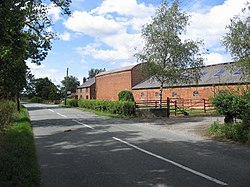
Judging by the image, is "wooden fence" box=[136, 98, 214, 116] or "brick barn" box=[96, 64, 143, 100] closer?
"wooden fence" box=[136, 98, 214, 116]

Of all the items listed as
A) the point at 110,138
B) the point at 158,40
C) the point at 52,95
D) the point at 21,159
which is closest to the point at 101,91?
the point at 52,95

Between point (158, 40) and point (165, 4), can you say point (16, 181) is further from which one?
point (165, 4)

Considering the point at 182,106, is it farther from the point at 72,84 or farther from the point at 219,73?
the point at 72,84

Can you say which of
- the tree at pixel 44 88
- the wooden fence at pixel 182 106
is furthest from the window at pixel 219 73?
the tree at pixel 44 88

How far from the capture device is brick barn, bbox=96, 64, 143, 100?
59469 millimetres

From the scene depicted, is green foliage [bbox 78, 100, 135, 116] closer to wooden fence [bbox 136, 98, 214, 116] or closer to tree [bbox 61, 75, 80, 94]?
wooden fence [bbox 136, 98, 214, 116]

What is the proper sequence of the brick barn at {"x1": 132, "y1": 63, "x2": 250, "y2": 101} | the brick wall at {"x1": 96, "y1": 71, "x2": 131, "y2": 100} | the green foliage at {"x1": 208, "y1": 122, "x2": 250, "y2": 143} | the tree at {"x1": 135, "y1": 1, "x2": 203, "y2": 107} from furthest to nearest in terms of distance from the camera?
the brick wall at {"x1": 96, "y1": 71, "x2": 131, "y2": 100} < the brick barn at {"x1": 132, "y1": 63, "x2": 250, "y2": 101} < the tree at {"x1": 135, "y1": 1, "x2": 203, "y2": 107} < the green foliage at {"x1": 208, "y1": 122, "x2": 250, "y2": 143}

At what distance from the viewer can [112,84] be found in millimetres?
68125

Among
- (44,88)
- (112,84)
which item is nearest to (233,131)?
(112,84)

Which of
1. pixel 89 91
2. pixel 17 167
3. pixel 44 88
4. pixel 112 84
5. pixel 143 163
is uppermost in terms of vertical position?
pixel 44 88

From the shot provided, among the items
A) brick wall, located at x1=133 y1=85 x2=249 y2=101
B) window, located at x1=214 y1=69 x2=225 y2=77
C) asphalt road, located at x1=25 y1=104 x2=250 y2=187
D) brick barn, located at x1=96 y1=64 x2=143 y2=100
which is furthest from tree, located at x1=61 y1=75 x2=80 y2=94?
asphalt road, located at x1=25 y1=104 x2=250 y2=187

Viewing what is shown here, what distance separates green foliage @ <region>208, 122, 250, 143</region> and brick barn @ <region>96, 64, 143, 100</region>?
3994 centimetres

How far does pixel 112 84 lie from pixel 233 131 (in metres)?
57.2

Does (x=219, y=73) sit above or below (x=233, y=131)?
above
